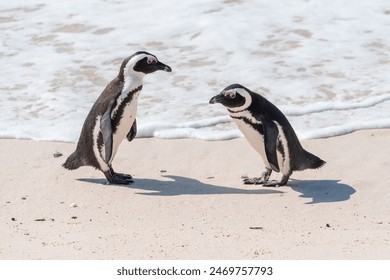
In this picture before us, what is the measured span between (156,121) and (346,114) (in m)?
1.73

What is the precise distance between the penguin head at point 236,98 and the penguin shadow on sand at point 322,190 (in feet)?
2.36

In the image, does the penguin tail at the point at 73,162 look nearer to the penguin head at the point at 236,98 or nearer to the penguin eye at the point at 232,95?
the penguin head at the point at 236,98

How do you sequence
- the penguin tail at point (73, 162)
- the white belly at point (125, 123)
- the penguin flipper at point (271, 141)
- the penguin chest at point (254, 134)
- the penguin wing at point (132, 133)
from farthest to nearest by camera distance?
the penguin wing at point (132, 133), the penguin tail at point (73, 162), the white belly at point (125, 123), the penguin chest at point (254, 134), the penguin flipper at point (271, 141)

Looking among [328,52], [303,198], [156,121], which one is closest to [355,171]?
[303,198]

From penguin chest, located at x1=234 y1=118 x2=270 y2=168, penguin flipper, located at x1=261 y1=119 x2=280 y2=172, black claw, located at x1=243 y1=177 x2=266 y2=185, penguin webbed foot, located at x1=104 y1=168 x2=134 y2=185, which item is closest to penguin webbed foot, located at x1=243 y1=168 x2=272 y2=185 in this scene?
black claw, located at x1=243 y1=177 x2=266 y2=185

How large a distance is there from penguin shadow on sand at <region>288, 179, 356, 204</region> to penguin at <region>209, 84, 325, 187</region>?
12 centimetres

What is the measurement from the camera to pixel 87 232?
5.78 metres

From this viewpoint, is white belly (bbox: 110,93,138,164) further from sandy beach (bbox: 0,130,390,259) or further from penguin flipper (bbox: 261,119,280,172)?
penguin flipper (bbox: 261,119,280,172)

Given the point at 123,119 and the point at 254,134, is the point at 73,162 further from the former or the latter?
the point at 254,134

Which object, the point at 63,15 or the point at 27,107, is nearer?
the point at 27,107

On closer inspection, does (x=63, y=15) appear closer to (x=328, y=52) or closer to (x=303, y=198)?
(x=328, y=52)

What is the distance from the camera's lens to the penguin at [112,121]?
7.07 meters

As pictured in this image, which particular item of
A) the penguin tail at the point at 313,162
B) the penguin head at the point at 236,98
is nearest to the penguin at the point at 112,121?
the penguin head at the point at 236,98

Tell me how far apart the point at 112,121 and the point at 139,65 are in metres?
0.50
